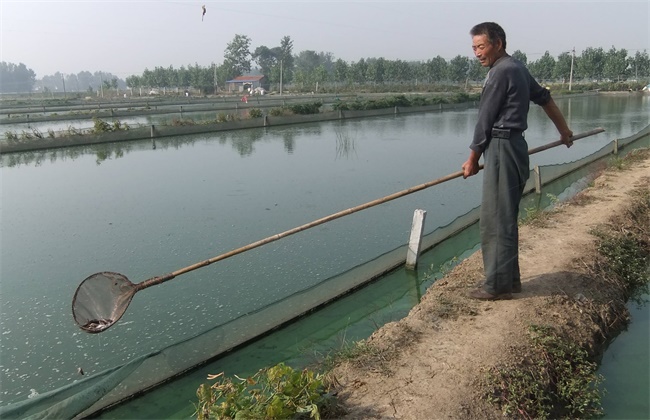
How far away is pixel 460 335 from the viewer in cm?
309

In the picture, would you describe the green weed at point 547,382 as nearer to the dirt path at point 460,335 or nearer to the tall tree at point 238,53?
the dirt path at point 460,335

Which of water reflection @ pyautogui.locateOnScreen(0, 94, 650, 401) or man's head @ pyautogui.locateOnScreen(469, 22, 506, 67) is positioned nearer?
man's head @ pyautogui.locateOnScreen(469, 22, 506, 67)

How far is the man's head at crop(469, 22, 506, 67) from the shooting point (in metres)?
3.21

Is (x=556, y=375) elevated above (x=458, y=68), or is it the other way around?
(x=458, y=68)

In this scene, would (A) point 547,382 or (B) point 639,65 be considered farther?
→ (B) point 639,65

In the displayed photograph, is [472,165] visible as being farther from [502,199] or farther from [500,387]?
[500,387]

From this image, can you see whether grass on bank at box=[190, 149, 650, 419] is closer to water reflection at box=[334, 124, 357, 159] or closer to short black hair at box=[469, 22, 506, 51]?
short black hair at box=[469, 22, 506, 51]

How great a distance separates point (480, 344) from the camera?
2.94 metres

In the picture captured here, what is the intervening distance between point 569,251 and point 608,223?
1.14 metres

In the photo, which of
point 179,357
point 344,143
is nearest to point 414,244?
point 179,357

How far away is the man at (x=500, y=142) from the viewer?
10.4 ft

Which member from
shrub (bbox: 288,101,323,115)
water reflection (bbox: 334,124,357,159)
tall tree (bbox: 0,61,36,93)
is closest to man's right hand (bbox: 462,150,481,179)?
water reflection (bbox: 334,124,357,159)

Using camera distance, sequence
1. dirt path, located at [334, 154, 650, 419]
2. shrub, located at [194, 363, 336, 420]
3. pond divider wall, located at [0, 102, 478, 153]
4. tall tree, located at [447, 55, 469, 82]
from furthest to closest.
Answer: tall tree, located at [447, 55, 469, 82], pond divider wall, located at [0, 102, 478, 153], dirt path, located at [334, 154, 650, 419], shrub, located at [194, 363, 336, 420]

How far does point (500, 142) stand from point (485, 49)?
0.59 meters
